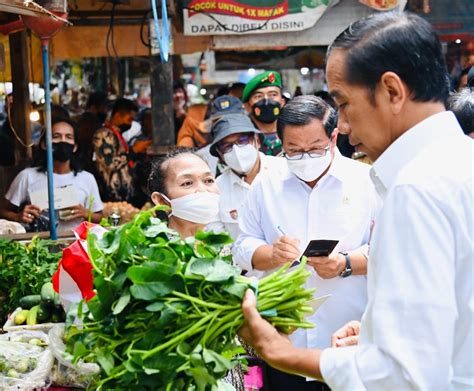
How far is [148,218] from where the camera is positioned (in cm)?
248

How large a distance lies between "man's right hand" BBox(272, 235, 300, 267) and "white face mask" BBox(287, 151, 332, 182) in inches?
13.4

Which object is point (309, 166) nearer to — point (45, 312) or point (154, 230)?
point (45, 312)

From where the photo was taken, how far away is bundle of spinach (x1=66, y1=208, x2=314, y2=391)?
2.18 meters

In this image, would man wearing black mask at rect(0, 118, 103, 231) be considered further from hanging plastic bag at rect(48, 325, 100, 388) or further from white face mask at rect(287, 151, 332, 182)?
hanging plastic bag at rect(48, 325, 100, 388)

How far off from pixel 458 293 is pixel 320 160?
223cm

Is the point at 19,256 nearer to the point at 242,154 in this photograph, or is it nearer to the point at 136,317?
the point at 242,154

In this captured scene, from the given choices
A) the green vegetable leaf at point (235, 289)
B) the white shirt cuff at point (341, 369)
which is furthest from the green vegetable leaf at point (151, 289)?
the white shirt cuff at point (341, 369)

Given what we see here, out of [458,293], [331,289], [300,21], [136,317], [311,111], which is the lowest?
[331,289]

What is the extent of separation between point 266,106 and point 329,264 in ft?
9.20

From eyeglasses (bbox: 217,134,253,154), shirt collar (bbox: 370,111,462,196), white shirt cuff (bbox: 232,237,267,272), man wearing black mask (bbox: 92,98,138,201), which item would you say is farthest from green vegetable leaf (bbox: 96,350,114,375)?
man wearing black mask (bbox: 92,98,138,201)

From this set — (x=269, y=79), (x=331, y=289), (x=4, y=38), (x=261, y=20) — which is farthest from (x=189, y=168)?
(x=4, y=38)

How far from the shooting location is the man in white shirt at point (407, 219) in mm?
1709

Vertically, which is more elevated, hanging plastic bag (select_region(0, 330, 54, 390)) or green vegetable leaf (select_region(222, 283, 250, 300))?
green vegetable leaf (select_region(222, 283, 250, 300))

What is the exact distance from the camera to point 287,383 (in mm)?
4074
